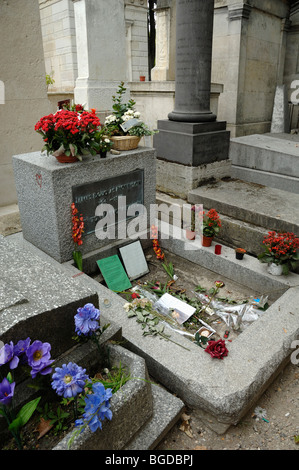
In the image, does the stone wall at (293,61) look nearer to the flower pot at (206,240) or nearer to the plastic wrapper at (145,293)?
the flower pot at (206,240)

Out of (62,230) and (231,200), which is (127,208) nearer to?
(62,230)

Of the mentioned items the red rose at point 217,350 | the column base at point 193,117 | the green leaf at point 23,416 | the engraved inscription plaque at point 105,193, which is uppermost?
the column base at point 193,117

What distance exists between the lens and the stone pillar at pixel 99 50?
A: 7293mm

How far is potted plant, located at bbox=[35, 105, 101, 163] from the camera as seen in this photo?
12.2 feet

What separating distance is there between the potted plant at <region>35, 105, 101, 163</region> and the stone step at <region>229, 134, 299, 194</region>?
12.5ft

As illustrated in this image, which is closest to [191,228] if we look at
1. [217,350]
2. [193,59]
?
[217,350]

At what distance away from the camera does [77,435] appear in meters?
1.82

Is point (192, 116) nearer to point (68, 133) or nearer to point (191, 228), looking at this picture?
point (191, 228)

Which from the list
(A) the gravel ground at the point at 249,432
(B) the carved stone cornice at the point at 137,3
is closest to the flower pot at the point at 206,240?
(A) the gravel ground at the point at 249,432

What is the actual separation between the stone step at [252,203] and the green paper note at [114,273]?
1.74 metres

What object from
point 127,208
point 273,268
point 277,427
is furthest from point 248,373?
point 127,208

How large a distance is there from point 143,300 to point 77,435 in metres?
1.71

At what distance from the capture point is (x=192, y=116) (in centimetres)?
576

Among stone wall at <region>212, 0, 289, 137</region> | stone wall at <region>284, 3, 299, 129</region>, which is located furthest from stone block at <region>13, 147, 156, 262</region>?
stone wall at <region>284, 3, 299, 129</region>
